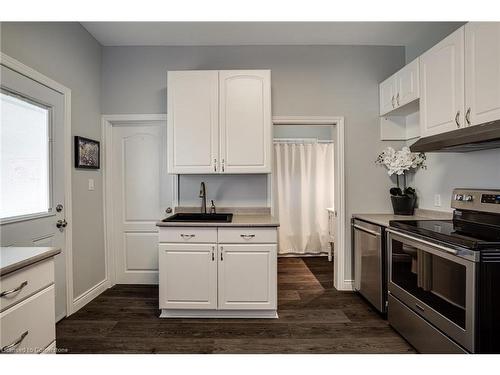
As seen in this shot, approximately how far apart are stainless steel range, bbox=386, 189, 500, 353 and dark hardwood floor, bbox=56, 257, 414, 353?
0.31 metres

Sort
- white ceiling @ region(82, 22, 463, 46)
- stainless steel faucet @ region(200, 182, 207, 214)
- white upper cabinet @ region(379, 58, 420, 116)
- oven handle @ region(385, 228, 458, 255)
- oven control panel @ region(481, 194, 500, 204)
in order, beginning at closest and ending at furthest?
oven handle @ region(385, 228, 458, 255) → oven control panel @ region(481, 194, 500, 204) → white upper cabinet @ region(379, 58, 420, 116) → white ceiling @ region(82, 22, 463, 46) → stainless steel faucet @ region(200, 182, 207, 214)

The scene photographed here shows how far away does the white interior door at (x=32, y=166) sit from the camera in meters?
1.89

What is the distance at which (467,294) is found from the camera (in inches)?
57.8

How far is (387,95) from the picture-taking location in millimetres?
2943

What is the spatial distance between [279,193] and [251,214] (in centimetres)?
150

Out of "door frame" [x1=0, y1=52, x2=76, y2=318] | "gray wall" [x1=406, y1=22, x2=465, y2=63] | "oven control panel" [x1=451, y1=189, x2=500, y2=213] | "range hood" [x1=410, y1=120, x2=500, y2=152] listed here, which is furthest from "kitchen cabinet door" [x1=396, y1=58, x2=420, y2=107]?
"door frame" [x1=0, y1=52, x2=76, y2=318]

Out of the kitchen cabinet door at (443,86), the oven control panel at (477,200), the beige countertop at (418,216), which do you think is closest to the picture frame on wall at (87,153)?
the beige countertop at (418,216)

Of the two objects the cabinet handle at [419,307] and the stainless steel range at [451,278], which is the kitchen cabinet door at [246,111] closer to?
the stainless steel range at [451,278]

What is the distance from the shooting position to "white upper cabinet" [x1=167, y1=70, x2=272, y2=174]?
8.84ft

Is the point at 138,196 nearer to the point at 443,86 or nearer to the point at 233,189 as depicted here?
the point at 233,189

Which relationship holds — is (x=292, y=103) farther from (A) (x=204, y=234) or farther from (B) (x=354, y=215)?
(A) (x=204, y=234)

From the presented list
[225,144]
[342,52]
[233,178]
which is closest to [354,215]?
[233,178]

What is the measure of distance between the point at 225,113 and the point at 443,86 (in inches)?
69.8

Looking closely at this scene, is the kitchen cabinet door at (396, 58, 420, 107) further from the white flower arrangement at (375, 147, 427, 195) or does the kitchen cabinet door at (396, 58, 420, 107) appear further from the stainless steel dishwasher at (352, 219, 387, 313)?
the stainless steel dishwasher at (352, 219, 387, 313)
